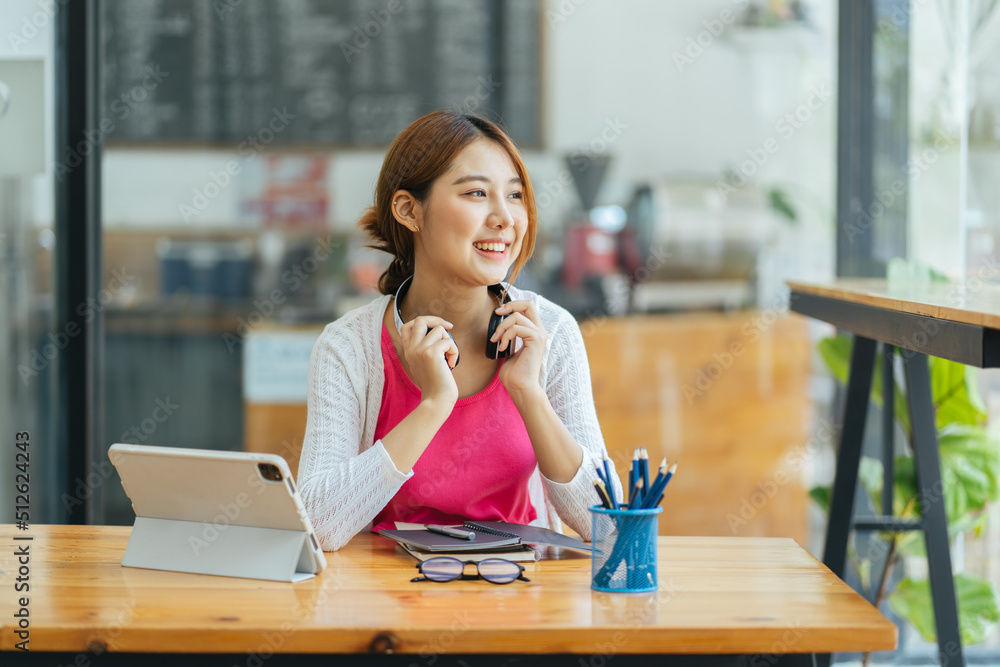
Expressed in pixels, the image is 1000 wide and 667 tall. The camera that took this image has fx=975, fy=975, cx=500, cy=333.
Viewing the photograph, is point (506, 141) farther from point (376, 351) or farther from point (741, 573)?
point (741, 573)

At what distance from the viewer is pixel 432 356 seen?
1.45 metres

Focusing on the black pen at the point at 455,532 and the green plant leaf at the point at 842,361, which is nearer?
the black pen at the point at 455,532

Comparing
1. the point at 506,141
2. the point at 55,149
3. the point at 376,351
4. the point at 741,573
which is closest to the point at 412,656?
the point at 741,573

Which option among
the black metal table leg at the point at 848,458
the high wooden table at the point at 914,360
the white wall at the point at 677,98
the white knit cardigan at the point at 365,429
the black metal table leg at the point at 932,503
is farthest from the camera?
the white wall at the point at 677,98

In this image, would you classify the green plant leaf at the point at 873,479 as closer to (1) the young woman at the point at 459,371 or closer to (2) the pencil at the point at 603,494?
(1) the young woman at the point at 459,371

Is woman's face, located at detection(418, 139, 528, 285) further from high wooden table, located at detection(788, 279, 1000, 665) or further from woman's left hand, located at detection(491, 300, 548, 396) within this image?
high wooden table, located at detection(788, 279, 1000, 665)

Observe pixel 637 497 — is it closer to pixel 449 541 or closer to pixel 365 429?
pixel 449 541

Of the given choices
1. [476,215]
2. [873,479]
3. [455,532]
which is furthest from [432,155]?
[873,479]

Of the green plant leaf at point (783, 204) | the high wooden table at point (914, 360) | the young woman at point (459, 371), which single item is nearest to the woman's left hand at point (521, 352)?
the young woman at point (459, 371)

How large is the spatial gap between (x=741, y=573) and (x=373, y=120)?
199 centimetres

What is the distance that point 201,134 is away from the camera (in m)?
2.79

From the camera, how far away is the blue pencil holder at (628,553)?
44.3 inches

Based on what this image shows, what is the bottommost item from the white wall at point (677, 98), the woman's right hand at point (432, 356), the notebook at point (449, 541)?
the notebook at point (449, 541)

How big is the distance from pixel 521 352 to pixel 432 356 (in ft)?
0.47
